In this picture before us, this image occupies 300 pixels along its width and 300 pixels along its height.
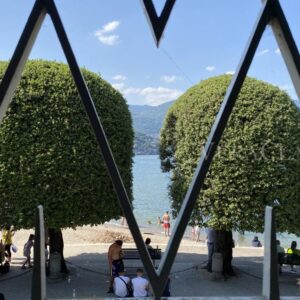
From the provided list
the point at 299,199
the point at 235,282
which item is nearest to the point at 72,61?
the point at 299,199

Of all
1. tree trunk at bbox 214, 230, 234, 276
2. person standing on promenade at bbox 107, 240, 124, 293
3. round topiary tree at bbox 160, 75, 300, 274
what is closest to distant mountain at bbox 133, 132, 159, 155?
round topiary tree at bbox 160, 75, 300, 274

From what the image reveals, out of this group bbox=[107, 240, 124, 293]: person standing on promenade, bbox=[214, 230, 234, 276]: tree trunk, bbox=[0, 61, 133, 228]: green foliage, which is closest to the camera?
bbox=[0, 61, 133, 228]: green foliage

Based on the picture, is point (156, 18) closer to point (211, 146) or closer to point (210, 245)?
point (211, 146)

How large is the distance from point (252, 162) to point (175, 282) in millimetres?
4909

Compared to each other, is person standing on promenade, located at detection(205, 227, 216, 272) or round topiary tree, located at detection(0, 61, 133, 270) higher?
round topiary tree, located at detection(0, 61, 133, 270)

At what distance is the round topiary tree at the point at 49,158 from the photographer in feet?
41.1

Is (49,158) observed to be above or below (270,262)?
above

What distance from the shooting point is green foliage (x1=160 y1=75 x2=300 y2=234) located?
13.5m

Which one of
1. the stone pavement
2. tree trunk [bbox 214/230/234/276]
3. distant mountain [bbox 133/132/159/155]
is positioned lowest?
the stone pavement

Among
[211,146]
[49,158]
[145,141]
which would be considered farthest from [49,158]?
[145,141]

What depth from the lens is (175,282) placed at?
15.0 m

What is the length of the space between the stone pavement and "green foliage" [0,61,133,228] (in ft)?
7.40

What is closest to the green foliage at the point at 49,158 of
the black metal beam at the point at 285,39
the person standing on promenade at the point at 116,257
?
the person standing on promenade at the point at 116,257

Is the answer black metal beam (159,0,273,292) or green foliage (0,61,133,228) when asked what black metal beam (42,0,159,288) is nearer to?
black metal beam (159,0,273,292)
